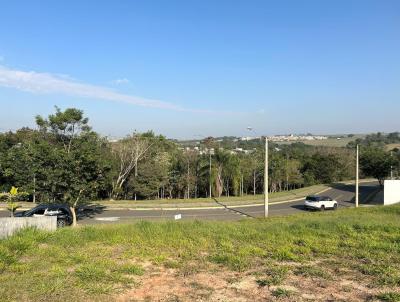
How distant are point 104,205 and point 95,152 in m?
11.2

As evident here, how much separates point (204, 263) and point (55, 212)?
1798 centimetres

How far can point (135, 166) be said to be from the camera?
1778 inches

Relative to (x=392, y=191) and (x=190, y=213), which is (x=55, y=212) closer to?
(x=190, y=213)

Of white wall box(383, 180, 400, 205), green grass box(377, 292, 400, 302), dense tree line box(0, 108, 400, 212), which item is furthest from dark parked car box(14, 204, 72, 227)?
white wall box(383, 180, 400, 205)

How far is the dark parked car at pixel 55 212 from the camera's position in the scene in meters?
24.6

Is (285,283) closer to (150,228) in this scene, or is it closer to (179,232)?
(179,232)

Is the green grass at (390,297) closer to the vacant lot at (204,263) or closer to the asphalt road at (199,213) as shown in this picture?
the vacant lot at (204,263)

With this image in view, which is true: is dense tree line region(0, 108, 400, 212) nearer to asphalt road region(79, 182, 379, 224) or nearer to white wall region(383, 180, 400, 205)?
asphalt road region(79, 182, 379, 224)

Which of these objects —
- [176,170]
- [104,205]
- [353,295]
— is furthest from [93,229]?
[176,170]

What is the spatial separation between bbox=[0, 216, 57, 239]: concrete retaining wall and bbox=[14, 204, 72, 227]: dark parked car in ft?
36.9

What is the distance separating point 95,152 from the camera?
26828 mm

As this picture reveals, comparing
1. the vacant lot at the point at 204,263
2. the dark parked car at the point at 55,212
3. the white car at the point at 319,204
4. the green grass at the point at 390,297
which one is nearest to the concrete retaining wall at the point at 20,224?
the vacant lot at the point at 204,263

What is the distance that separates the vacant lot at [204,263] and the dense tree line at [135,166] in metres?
13.4

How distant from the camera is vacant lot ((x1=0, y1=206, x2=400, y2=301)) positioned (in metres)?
7.39
